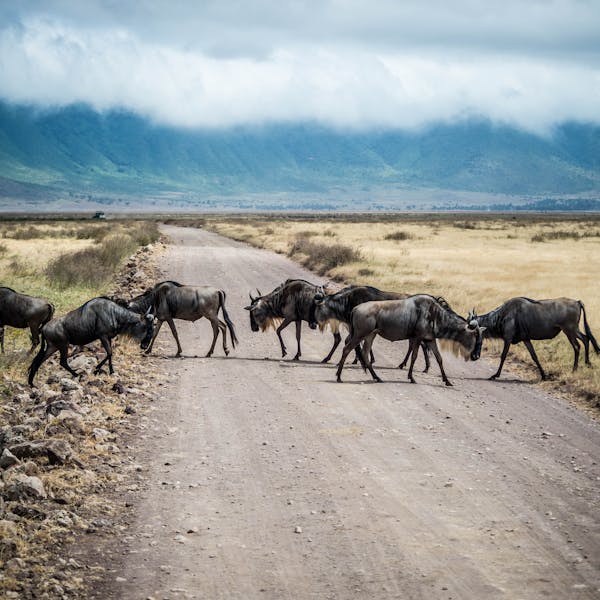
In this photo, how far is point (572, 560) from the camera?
24.9 feet

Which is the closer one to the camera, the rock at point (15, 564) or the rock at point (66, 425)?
the rock at point (15, 564)

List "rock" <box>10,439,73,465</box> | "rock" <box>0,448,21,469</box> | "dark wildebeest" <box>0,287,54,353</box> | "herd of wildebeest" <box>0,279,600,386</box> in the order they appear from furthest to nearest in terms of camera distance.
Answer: "dark wildebeest" <box>0,287,54,353</box> < "herd of wildebeest" <box>0,279,600,386</box> < "rock" <box>10,439,73,465</box> < "rock" <box>0,448,21,469</box>

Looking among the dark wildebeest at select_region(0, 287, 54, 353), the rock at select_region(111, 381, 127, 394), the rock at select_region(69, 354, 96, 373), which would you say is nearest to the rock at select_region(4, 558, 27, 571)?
the rock at select_region(111, 381, 127, 394)

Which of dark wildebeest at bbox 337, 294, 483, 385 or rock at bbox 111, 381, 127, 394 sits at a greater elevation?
Result: dark wildebeest at bbox 337, 294, 483, 385

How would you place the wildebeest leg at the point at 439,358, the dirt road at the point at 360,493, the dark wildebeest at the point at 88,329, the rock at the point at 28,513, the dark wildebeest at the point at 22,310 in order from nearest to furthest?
the dirt road at the point at 360,493, the rock at the point at 28,513, the dark wildebeest at the point at 88,329, the wildebeest leg at the point at 439,358, the dark wildebeest at the point at 22,310

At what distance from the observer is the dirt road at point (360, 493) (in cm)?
726

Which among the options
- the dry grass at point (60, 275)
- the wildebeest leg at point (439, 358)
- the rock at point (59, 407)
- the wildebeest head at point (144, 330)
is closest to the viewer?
the rock at point (59, 407)

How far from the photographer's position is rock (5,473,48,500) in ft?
28.7

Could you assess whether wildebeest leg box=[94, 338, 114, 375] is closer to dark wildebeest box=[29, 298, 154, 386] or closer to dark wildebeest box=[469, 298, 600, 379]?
dark wildebeest box=[29, 298, 154, 386]

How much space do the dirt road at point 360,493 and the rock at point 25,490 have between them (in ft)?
3.14

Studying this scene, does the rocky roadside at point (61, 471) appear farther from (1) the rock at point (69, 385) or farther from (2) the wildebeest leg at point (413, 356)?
(2) the wildebeest leg at point (413, 356)

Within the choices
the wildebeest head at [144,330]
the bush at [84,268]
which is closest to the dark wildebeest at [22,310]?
the wildebeest head at [144,330]

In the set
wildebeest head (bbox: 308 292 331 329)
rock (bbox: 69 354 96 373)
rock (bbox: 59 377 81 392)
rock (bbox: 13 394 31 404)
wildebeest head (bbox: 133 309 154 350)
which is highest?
wildebeest head (bbox: 308 292 331 329)

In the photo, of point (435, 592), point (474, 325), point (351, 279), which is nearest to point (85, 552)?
point (435, 592)
